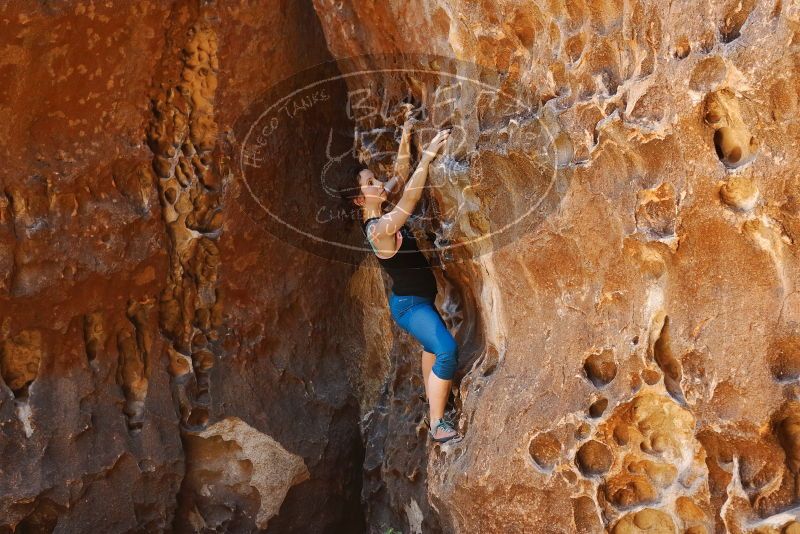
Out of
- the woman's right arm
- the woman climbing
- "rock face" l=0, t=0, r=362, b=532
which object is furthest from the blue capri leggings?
"rock face" l=0, t=0, r=362, b=532

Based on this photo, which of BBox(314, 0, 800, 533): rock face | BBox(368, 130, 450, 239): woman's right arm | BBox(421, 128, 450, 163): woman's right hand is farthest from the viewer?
BBox(368, 130, 450, 239): woman's right arm

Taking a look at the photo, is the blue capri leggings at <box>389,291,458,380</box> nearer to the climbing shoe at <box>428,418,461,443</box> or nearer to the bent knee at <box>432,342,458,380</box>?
the bent knee at <box>432,342,458,380</box>

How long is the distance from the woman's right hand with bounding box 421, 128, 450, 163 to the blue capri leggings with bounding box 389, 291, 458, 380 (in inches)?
22.5

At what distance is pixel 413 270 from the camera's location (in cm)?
386

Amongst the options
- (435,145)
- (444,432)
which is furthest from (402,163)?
(444,432)

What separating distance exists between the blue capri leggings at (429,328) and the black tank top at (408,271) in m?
0.03

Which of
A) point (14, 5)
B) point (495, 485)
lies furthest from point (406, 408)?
point (14, 5)

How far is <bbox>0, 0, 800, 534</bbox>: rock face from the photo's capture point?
2.78 metres

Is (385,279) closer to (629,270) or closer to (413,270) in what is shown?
(413,270)

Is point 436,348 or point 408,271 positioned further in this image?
point 408,271

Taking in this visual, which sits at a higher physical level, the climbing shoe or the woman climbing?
the woman climbing

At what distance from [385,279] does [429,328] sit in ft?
2.60

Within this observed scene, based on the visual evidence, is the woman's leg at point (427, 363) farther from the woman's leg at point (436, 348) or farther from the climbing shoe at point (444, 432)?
the climbing shoe at point (444, 432)

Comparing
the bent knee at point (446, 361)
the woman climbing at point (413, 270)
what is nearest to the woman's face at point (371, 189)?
the woman climbing at point (413, 270)
